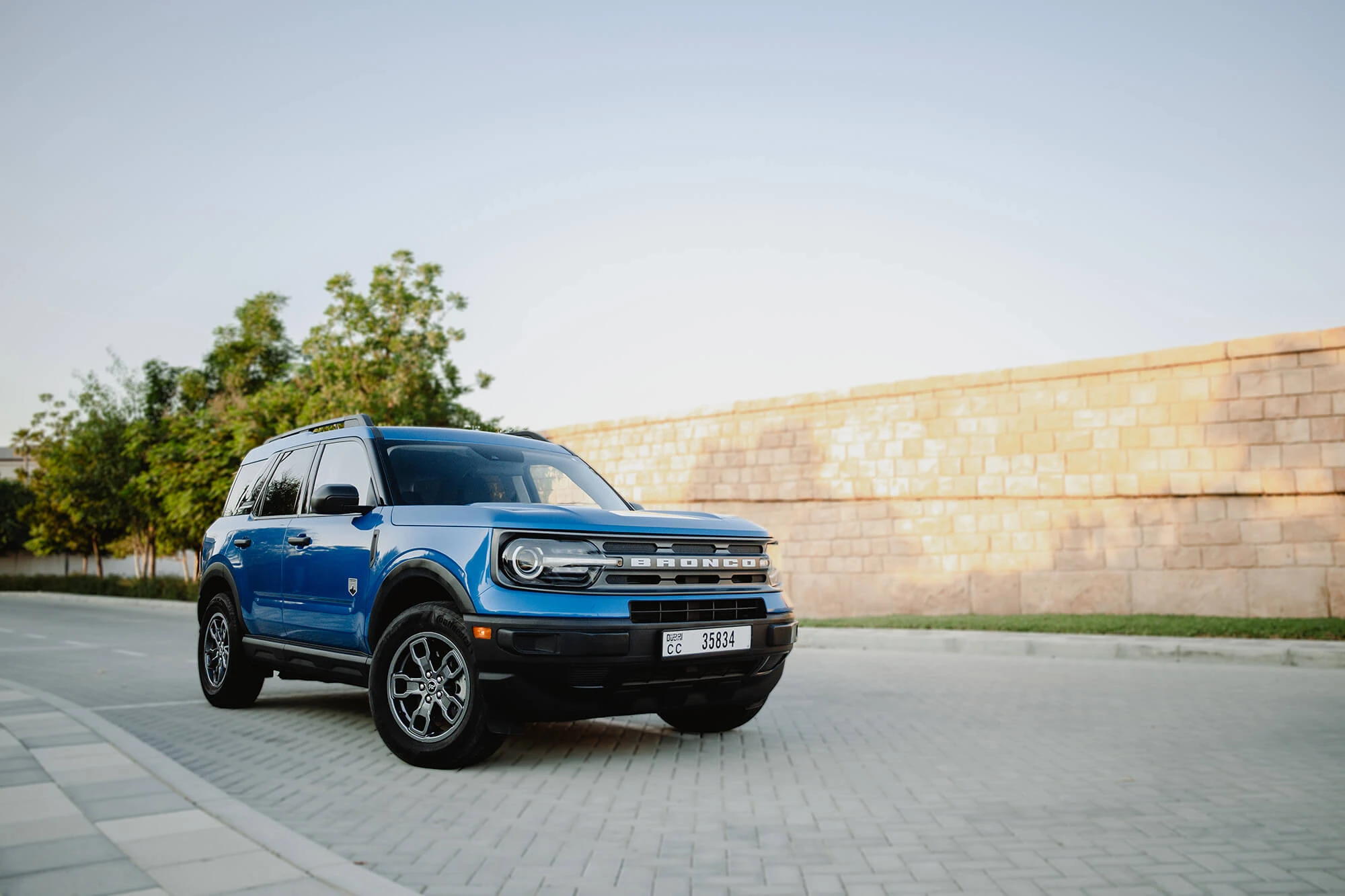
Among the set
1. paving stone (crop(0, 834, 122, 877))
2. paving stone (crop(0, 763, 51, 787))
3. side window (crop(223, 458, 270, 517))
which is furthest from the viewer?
side window (crop(223, 458, 270, 517))

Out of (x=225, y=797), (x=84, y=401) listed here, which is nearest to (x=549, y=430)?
(x=225, y=797)

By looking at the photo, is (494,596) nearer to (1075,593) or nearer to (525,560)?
(525,560)

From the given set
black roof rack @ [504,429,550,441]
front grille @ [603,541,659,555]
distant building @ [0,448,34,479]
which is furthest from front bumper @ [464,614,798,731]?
distant building @ [0,448,34,479]

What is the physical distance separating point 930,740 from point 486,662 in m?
3.11

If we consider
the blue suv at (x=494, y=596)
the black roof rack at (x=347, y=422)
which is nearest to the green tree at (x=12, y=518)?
the black roof rack at (x=347, y=422)

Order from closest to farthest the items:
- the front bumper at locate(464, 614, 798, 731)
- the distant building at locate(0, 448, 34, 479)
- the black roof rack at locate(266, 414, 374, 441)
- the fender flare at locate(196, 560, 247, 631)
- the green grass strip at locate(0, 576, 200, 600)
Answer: the front bumper at locate(464, 614, 798, 731), the black roof rack at locate(266, 414, 374, 441), the fender flare at locate(196, 560, 247, 631), the green grass strip at locate(0, 576, 200, 600), the distant building at locate(0, 448, 34, 479)

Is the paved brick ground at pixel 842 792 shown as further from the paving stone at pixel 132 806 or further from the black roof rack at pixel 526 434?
the black roof rack at pixel 526 434

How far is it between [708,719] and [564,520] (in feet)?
7.07

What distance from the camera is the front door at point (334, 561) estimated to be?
619cm

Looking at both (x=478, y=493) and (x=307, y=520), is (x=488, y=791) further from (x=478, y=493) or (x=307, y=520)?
(x=307, y=520)

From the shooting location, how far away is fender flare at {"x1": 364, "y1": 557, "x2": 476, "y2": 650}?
5.43 meters

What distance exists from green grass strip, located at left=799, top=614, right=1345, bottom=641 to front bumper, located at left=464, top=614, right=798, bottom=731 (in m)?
9.73

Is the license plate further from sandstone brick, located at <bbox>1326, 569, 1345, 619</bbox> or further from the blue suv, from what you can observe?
sandstone brick, located at <bbox>1326, 569, 1345, 619</bbox>

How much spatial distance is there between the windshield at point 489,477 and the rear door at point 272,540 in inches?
45.9
